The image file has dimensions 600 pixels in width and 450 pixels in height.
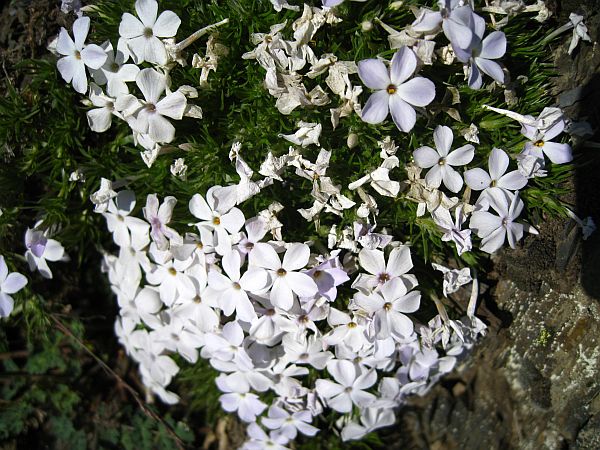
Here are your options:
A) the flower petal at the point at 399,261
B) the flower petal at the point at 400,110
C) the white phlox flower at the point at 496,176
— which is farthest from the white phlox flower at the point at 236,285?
the white phlox flower at the point at 496,176

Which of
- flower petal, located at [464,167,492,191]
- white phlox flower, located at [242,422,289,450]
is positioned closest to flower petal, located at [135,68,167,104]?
flower petal, located at [464,167,492,191]

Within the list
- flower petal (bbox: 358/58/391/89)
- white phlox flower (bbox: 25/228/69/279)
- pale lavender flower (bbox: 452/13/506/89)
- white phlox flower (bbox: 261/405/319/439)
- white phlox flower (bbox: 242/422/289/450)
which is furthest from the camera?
white phlox flower (bbox: 242/422/289/450)

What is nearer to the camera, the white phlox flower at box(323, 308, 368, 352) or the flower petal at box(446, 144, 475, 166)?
the flower petal at box(446, 144, 475, 166)

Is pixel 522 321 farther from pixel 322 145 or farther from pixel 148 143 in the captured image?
pixel 148 143

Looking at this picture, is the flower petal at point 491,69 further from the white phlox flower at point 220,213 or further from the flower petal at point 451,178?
the white phlox flower at point 220,213

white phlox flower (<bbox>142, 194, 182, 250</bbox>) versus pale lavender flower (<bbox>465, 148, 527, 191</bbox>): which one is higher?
pale lavender flower (<bbox>465, 148, 527, 191</bbox>)

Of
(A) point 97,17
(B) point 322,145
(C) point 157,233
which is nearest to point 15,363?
(C) point 157,233

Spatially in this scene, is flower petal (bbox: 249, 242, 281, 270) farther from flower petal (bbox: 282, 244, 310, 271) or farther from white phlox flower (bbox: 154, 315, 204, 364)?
white phlox flower (bbox: 154, 315, 204, 364)

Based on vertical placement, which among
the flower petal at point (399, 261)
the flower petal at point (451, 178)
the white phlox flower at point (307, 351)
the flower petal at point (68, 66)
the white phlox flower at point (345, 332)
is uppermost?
the flower petal at point (68, 66)
